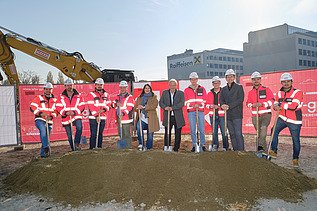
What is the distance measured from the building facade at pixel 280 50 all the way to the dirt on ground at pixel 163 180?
53.4 m

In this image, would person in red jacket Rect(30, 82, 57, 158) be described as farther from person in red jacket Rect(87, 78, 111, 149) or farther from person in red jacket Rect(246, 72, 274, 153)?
person in red jacket Rect(246, 72, 274, 153)

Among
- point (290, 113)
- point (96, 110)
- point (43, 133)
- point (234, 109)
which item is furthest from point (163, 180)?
point (43, 133)

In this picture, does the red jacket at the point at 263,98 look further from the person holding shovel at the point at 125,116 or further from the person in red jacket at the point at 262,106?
the person holding shovel at the point at 125,116

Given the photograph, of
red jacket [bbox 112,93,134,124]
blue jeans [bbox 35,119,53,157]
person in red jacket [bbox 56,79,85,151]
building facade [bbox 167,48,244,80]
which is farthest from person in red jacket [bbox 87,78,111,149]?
building facade [bbox 167,48,244,80]

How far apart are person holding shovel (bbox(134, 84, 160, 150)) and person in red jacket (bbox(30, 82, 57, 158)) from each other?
2.14 meters

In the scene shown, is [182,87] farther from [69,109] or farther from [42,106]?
[42,106]

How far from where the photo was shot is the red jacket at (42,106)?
6.54 m

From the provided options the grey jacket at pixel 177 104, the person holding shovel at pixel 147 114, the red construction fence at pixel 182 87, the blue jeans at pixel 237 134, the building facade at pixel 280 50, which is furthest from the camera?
the building facade at pixel 280 50

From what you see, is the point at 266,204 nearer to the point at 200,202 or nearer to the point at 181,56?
the point at 200,202

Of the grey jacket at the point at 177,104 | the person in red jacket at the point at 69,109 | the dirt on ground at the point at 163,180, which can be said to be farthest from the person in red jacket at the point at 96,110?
the dirt on ground at the point at 163,180

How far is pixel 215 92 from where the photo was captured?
689cm

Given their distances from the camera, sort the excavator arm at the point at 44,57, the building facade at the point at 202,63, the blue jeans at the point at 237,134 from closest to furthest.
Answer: the blue jeans at the point at 237,134 < the excavator arm at the point at 44,57 < the building facade at the point at 202,63

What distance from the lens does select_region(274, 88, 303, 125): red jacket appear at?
5414 mm

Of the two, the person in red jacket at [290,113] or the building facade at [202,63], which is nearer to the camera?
the person in red jacket at [290,113]
